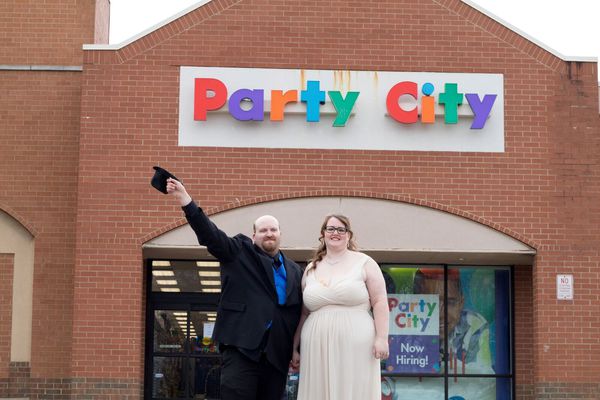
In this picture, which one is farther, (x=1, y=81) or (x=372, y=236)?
(x=1, y=81)

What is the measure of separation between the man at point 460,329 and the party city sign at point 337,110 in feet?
7.60

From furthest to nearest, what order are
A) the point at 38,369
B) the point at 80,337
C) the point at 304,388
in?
the point at 38,369
the point at 80,337
the point at 304,388

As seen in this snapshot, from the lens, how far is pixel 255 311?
25.3 ft

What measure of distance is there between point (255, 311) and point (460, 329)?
392 inches

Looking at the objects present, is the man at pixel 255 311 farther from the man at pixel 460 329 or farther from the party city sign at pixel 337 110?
the man at pixel 460 329

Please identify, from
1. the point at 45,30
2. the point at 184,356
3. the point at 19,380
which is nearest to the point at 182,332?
the point at 184,356

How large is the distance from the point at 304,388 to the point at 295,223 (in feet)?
27.1

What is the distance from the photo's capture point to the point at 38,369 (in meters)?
16.5

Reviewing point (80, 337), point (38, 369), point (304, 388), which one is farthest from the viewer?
point (38, 369)

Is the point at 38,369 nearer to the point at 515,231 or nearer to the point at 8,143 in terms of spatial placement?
the point at 8,143

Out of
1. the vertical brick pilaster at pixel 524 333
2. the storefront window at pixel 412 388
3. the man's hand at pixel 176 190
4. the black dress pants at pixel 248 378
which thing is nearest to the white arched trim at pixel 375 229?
the vertical brick pilaster at pixel 524 333

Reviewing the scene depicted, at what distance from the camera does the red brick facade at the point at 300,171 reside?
15.7m

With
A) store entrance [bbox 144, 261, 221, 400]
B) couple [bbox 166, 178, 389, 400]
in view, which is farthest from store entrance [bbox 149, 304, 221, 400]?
couple [bbox 166, 178, 389, 400]

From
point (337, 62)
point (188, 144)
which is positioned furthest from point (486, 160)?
point (188, 144)
